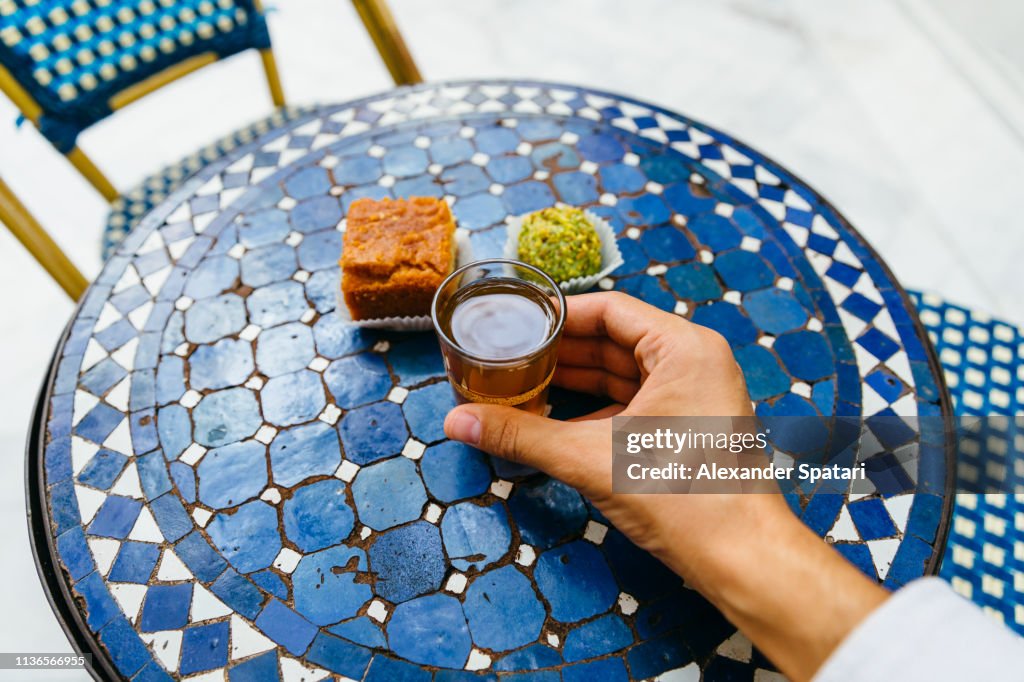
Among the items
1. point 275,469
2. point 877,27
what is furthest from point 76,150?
point 877,27

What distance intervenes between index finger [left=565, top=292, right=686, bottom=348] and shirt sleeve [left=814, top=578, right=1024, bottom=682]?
2.04ft

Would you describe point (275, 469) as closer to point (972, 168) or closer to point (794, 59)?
point (972, 168)

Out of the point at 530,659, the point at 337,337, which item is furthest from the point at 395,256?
the point at 530,659

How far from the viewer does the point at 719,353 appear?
1260 millimetres

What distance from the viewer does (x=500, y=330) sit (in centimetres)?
137

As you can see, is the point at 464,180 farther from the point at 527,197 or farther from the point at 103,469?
the point at 103,469

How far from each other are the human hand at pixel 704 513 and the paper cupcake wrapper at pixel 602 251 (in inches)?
8.1

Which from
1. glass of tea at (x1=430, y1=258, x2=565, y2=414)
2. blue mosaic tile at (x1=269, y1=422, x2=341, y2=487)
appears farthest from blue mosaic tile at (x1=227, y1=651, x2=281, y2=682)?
glass of tea at (x1=430, y1=258, x2=565, y2=414)

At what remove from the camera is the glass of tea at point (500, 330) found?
1231 mm

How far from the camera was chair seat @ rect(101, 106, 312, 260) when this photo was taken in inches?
86.1

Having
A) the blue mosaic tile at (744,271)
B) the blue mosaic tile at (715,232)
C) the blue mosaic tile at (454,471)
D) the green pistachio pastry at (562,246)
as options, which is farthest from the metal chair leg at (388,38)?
the blue mosaic tile at (454,471)

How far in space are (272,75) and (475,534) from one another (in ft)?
6.97

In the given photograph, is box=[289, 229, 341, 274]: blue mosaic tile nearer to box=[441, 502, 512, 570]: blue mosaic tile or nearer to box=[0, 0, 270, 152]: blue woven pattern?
box=[441, 502, 512, 570]: blue mosaic tile

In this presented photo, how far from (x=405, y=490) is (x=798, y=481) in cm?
84
